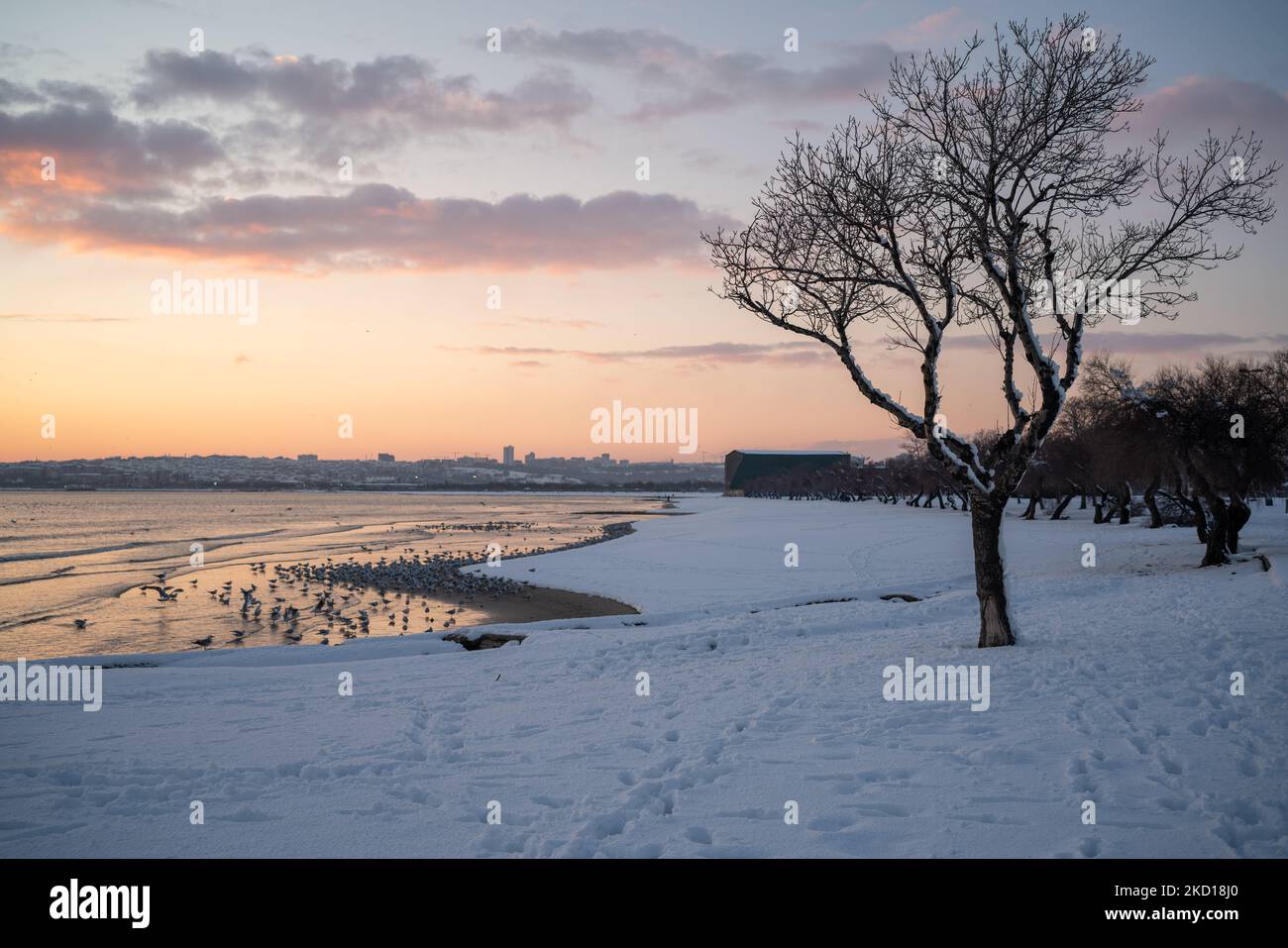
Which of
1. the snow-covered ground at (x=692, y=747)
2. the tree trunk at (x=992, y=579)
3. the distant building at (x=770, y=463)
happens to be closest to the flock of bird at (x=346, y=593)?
the snow-covered ground at (x=692, y=747)

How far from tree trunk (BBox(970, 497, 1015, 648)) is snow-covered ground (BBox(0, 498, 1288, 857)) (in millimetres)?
497

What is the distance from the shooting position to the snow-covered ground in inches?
213

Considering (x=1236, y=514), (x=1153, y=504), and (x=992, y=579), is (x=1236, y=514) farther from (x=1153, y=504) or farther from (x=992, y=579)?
(x=1153, y=504)

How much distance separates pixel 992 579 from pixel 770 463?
16202 cm

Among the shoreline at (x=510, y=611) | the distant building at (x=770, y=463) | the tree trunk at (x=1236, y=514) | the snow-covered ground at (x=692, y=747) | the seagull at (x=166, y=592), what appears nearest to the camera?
the snow-covered ground at (x=692, y=747)

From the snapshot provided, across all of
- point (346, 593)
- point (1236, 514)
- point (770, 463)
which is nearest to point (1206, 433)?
point (1236, 514)

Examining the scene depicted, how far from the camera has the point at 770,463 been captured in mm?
171625

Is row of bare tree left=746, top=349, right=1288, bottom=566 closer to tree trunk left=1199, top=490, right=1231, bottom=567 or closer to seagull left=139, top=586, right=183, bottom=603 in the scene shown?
tree trunk left=1199, top=490, right=1231, bottom=567

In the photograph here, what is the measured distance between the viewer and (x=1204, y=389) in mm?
22781

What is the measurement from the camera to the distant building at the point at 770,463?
169 meters

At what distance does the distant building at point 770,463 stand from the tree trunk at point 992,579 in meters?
156

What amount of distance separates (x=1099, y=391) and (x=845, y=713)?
959 inches

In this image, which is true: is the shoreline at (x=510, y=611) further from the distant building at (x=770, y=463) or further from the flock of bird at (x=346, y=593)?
the distant building at (x=770, y=463)
